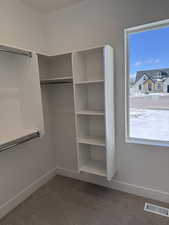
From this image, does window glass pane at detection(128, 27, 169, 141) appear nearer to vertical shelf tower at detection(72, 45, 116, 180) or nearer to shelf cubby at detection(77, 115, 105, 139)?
vertical shelf tower at detection(72, 45, 116, 180)

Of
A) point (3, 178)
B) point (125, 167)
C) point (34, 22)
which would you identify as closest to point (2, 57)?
point (34, 22)

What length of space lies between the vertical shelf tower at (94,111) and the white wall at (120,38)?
0.44 ft

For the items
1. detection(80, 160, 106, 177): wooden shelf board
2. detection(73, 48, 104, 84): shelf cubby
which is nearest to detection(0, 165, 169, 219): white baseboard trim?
detection(80, 160, 106, 177): wooden shelf board

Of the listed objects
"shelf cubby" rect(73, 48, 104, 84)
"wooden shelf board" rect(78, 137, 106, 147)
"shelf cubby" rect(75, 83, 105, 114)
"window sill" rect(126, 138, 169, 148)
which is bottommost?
"window sill" rect(126, 138, 169, 148)

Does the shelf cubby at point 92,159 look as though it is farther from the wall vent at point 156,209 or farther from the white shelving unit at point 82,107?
the wall vent at point 156,209

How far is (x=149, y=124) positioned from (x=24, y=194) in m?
1.95

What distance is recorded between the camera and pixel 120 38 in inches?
77.5

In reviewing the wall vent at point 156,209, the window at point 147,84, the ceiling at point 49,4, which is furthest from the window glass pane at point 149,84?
the ceiling at point 49,4

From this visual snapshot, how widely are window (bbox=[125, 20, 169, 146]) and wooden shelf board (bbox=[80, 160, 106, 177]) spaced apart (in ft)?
1.74

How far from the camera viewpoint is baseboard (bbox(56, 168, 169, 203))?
2.03 m

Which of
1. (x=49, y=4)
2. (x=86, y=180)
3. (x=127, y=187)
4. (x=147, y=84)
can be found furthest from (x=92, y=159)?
(x=49, y=4)

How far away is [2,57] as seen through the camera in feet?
6.02

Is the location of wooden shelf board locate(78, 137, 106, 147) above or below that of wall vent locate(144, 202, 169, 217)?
→ above

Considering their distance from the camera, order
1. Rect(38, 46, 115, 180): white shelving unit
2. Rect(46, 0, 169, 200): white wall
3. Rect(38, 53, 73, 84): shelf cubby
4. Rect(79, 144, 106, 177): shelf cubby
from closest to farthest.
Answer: Rect(46, 0, 169, 200): white wall → Rect(38, 46, 115, 180): white shelving unit → Rect(79, 144, 106, 177): shelf cubby → Rect(38, 53, 73, 84): shelf cubby
